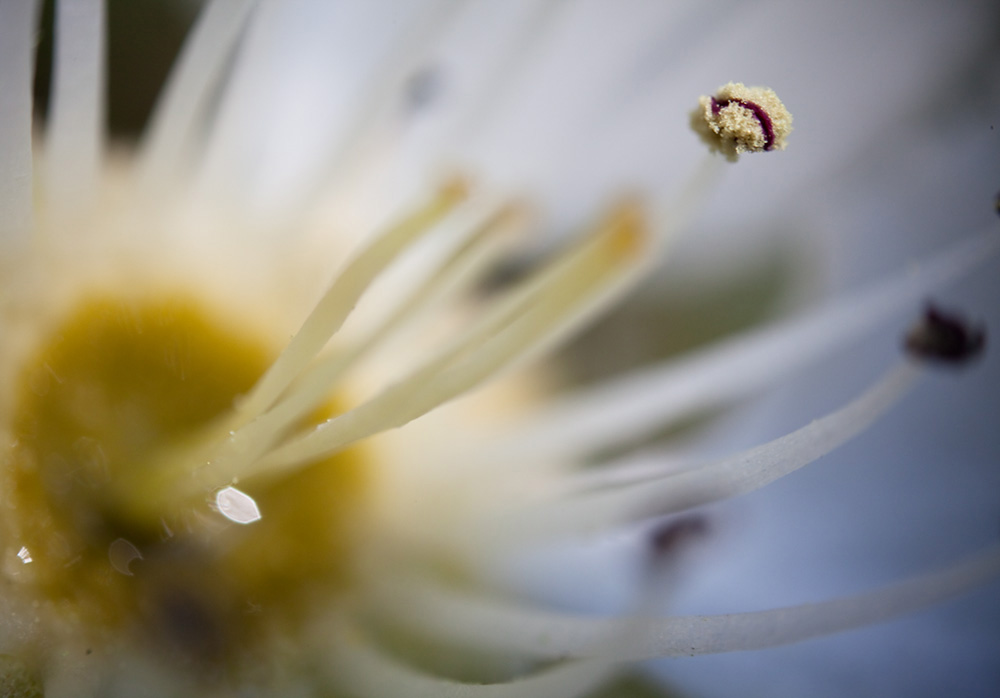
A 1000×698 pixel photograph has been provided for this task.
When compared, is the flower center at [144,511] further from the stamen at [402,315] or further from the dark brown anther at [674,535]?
the dark brown anther at [674,535]

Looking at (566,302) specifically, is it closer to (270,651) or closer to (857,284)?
(270,651)

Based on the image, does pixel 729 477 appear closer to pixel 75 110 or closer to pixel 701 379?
pixel 701 379

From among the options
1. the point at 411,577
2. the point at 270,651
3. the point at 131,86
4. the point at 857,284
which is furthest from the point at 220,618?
the point at 857,284

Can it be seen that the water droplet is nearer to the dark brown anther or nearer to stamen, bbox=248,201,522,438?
stamen, bbox=248,201,522,438

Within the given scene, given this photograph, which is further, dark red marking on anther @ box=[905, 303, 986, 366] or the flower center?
dark red marking on anther @ box=[905, 303, 986, 366]

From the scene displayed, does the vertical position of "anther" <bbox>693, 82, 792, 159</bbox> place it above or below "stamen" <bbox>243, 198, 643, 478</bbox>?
above

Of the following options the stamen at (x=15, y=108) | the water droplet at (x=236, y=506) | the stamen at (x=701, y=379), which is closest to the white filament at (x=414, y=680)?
the water droplet at (x=236, y=506)

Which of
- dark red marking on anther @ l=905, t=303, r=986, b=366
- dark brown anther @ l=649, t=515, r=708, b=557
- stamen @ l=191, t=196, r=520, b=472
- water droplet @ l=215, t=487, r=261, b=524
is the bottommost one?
A: water droplet @ l=215, t=487, r=261, b=524

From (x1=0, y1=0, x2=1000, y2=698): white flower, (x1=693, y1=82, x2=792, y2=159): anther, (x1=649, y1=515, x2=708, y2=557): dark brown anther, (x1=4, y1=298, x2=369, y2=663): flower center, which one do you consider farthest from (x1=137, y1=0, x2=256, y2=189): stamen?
(x1=649, y1=515, x2=708, y2=557): dark brown anther
